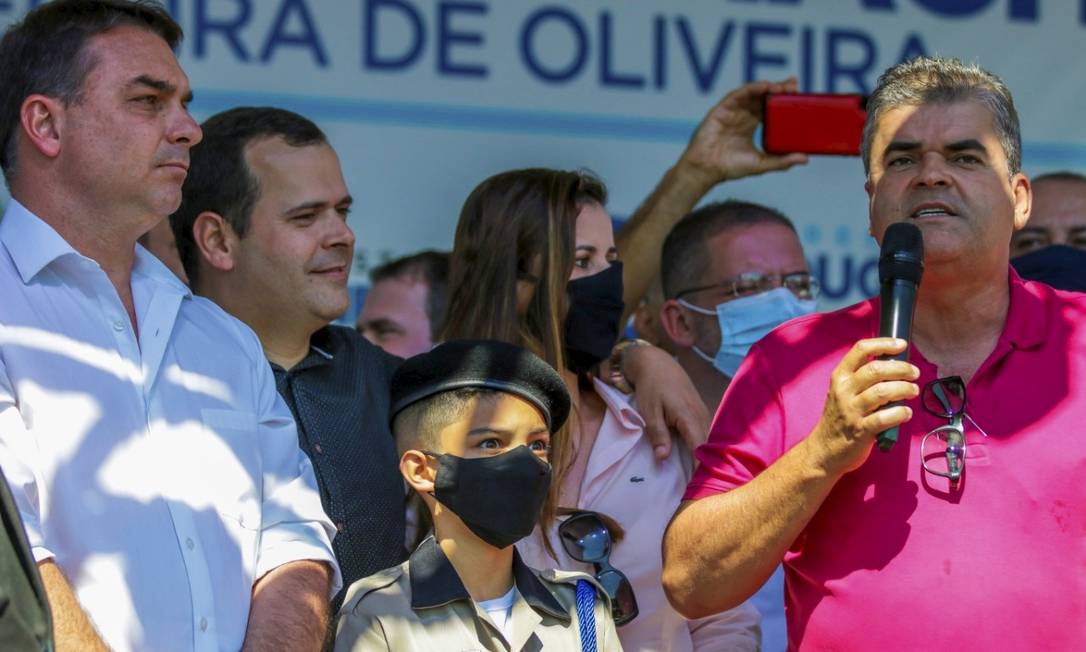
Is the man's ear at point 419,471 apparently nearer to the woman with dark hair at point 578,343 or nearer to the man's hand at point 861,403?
the woman with dark hair at point 578,343

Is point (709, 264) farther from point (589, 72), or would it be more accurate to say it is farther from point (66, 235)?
Result: point (66, 235)

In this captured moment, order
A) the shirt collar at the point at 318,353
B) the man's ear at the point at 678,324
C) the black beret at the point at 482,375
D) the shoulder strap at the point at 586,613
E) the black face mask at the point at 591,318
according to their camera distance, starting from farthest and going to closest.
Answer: the man's ear at the point at 678,324, the black face mask at the point at 591,318, the shirt collar at the point at 318,353, the black beret at the point at 482,375, the shoulder strap at the point at 586,613

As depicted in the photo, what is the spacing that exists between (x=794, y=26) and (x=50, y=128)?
10.4 ft

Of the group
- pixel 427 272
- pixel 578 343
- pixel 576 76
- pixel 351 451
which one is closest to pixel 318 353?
pixel 351 451

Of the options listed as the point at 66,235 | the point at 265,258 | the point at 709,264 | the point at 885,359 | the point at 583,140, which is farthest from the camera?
the point at 583,140

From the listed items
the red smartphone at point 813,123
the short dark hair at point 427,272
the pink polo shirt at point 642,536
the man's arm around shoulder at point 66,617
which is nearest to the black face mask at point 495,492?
the pink polo shirt at point 642,536

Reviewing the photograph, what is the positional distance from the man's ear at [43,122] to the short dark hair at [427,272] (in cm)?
218

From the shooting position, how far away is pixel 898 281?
9.06 ft

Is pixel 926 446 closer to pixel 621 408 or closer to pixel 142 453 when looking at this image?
pixel 621 408

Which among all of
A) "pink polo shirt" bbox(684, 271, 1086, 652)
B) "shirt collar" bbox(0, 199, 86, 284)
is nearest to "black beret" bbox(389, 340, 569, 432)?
"pink polo shirt" bbox(684, 271, 1086, 652)

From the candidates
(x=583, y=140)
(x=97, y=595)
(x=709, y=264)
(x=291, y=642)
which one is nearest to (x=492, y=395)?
(x=291, y=642)

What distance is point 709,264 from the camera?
486cm

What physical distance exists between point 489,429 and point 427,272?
7.13ft

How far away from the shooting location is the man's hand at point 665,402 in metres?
3.82
